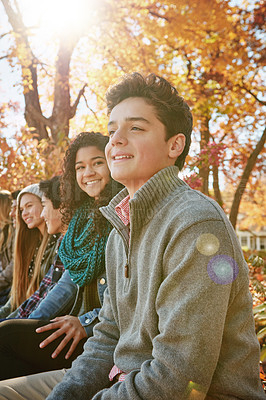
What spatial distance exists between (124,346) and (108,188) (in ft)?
4.77

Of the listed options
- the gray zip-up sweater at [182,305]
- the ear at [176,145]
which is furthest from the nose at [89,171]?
the gray zip-up sweater at [182,305]

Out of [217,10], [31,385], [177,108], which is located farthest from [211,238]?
[217,10]

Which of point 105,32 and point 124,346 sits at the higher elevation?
point 105,32

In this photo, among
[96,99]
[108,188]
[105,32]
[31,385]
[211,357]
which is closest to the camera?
[211,357]

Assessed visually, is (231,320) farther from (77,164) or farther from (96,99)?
(96,99)

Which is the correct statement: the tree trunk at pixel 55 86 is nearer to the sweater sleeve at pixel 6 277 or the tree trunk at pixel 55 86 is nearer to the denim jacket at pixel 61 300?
the sweater sleeve at pixel 6 277

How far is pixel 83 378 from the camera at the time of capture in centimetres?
180

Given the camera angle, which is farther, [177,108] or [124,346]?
[177,108]

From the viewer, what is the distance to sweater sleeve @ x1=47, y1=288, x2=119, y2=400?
5.75 feet

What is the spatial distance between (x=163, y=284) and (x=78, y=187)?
189 cm

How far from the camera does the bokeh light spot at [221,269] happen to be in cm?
130

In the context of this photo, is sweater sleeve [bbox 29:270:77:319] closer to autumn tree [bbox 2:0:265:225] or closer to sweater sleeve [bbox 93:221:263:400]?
sweater sleeve [bbox 93:221:263:400]

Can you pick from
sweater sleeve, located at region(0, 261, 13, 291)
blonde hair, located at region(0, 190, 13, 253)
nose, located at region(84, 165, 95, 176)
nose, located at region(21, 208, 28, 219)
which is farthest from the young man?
blonde hair, located at region(0, 190, 13, 253)

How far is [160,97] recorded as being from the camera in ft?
6.06
